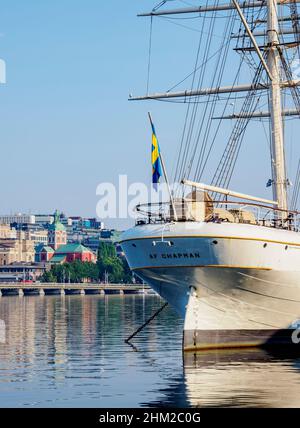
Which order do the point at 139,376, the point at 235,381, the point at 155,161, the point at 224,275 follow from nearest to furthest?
1. the point at 235,381
2. the point at 139,376
3. the point at 155,161
4. the point at 224,275

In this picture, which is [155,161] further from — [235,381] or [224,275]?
[235,381]

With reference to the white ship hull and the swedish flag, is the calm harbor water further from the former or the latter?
the swedish flag

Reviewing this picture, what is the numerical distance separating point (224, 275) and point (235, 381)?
426 inches

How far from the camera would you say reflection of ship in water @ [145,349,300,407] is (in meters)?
31.7

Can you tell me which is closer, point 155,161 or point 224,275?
point 155,161

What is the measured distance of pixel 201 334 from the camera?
48156 millimetres

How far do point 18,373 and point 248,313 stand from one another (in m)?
13.3

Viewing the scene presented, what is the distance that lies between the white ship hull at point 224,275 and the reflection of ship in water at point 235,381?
1522 millimetres

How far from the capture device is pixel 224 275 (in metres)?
46.8

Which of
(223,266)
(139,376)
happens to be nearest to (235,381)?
(139,376)

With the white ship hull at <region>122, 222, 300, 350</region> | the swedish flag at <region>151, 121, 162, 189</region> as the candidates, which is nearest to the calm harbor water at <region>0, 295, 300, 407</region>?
the white ship hull at <region>122, 222, 300, 350</region>

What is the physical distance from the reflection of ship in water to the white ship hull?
1.52 metres
